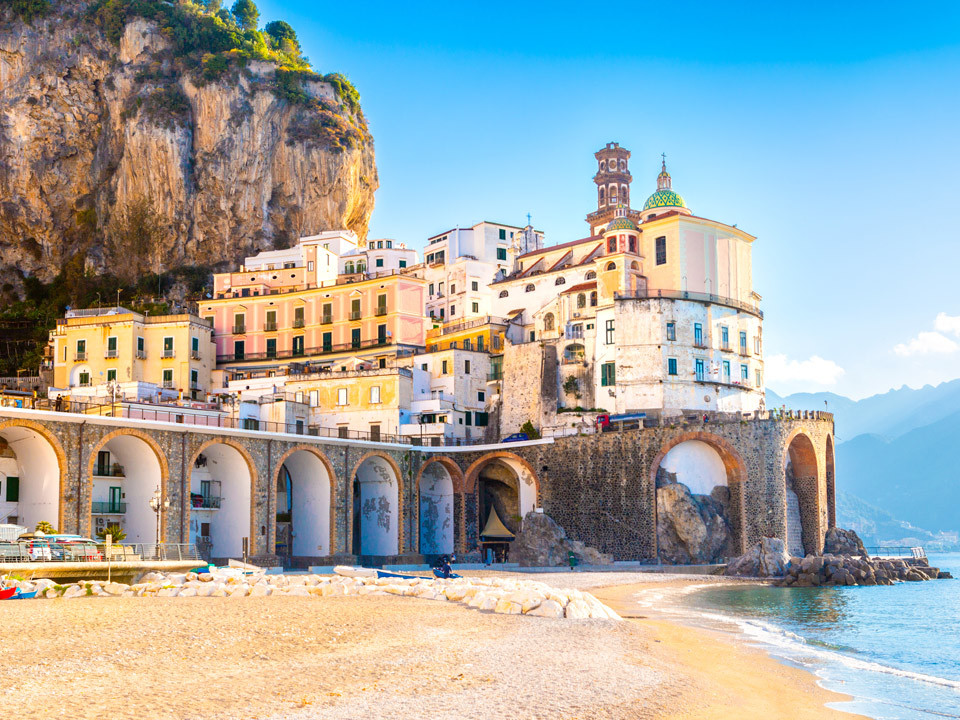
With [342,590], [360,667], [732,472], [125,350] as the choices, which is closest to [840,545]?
[732,472]

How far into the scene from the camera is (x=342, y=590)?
31922 mm

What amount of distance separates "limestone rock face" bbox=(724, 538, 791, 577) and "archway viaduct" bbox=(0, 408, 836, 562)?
934mm

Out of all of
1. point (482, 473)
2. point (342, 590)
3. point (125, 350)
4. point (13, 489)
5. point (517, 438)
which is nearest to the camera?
point (342, 590)

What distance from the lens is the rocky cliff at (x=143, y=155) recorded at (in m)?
82.6

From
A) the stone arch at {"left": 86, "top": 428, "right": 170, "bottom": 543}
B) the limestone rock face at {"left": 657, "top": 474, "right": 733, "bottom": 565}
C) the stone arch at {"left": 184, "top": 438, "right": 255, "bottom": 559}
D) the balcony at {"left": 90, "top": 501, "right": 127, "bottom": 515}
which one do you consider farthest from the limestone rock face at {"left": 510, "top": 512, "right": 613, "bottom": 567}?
the balcony at {"left": 90, "top": 501, "right": 127, "bottom": 515}

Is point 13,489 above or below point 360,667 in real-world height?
above

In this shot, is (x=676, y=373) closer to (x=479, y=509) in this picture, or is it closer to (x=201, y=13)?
(x=479, y=509)

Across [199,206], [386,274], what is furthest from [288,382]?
[199,206]

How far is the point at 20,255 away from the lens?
8294 cm

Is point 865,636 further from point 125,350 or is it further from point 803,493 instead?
point 125,350

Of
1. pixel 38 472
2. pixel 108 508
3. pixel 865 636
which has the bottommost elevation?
pixel 865 636

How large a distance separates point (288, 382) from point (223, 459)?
1518cm

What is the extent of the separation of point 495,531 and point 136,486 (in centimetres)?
2342

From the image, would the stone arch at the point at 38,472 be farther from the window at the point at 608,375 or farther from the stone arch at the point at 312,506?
the window at the point at 608,375
